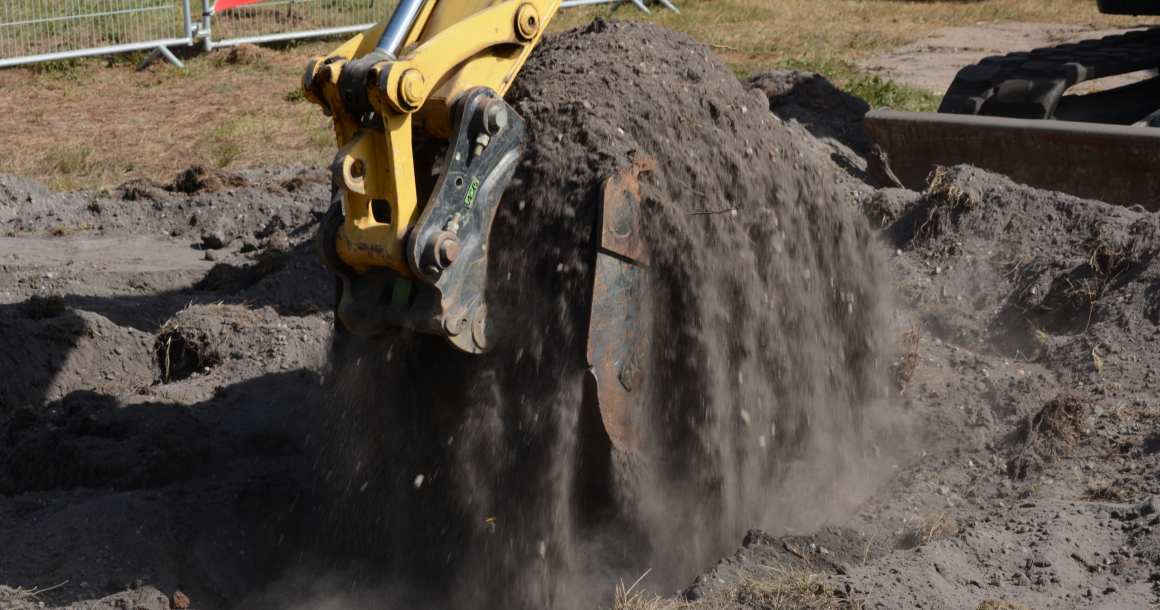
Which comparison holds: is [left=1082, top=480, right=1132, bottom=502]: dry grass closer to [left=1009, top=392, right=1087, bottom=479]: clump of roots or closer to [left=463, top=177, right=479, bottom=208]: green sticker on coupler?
[left=1009, top=392, right=1087, bottom=479]: clump of roots

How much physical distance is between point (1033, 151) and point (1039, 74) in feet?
3.90

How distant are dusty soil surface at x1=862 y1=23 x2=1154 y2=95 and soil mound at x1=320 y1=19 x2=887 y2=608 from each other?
7.05 m

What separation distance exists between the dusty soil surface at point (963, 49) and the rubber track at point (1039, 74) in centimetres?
247

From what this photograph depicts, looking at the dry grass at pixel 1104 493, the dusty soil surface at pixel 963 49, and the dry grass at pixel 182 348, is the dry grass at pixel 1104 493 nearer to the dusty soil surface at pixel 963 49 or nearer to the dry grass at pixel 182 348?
the dry grass at pixel 182 348

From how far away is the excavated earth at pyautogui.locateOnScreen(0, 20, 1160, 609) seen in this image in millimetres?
2852

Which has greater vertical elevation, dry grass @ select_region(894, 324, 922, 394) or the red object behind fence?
the red object behind fence

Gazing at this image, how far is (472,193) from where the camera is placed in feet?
8.61

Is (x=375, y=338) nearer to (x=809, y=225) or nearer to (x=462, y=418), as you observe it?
(x=462, y=418)

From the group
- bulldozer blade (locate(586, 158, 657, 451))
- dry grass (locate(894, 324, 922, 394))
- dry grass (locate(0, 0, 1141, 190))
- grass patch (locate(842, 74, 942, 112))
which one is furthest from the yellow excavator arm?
grass patch (locate(842, 74, 942, 112))

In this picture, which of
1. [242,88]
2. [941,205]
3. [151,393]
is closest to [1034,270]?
[941,205]

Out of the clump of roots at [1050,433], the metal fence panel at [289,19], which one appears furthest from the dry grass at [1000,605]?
the metal fence panel at [289,19]

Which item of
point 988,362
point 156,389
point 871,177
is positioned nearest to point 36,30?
point 156,389

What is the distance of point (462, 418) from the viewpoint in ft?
9.56

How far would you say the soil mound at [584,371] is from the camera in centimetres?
281
